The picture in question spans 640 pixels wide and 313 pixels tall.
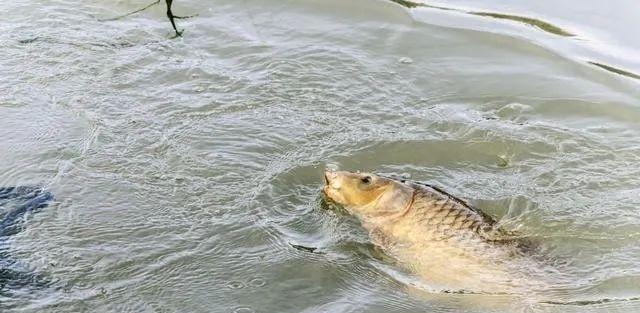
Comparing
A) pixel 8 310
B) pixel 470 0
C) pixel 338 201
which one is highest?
pixel 470 0

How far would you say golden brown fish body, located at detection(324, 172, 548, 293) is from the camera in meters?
4.20

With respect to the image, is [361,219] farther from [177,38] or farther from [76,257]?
[177,38]

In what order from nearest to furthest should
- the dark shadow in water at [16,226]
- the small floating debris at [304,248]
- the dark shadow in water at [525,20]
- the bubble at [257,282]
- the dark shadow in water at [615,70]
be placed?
the dark shadow in water at [16,226]
the bubble at [257,282]
the small floating debris at [304,248]
the dark shadow in water at [615,70]
the dark shadow in water at [525,20]

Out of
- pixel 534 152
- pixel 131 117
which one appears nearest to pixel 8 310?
pixel 131 117

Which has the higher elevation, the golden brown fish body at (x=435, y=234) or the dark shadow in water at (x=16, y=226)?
the golden brown fish body at (x=435, y=234)

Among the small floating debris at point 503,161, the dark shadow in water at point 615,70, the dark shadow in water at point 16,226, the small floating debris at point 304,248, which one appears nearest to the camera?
the dark shadow in water at point 16,226

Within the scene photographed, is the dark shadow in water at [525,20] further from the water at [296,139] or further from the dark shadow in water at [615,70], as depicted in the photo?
the dark shadow in water at [615,70]

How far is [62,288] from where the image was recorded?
163 inches

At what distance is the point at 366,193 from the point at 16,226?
6.71ft

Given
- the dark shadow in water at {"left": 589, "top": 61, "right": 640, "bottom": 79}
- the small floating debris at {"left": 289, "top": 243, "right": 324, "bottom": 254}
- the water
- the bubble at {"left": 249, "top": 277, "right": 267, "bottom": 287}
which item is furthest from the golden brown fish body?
the dark shadow in water at {"left": 589, "top": 61, "right": 640, "bottom": 79}

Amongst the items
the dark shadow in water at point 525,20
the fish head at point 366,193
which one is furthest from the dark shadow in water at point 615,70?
the fish head at point 366,193

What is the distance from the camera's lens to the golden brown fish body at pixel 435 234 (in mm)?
4195

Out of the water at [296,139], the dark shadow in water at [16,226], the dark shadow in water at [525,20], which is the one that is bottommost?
the dark shadow in water at [16,226]

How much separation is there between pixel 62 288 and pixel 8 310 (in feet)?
0.92
